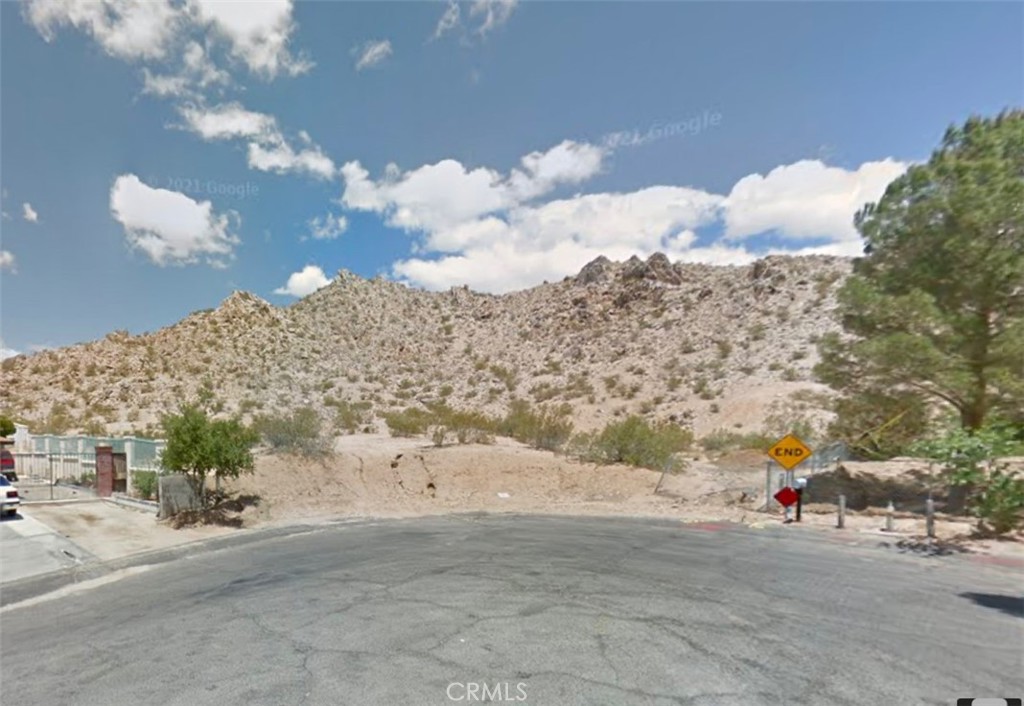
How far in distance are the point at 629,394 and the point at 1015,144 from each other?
30.6m

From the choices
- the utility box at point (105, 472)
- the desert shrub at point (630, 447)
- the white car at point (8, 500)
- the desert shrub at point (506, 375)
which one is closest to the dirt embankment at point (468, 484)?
the desert shrub at point (630, 447)

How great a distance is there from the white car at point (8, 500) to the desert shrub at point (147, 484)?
2681mm

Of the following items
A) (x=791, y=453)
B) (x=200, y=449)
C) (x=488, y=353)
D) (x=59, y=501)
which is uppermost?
(x=488, y=353)

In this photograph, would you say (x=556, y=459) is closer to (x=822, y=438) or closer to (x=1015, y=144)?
(x=822, y=438)

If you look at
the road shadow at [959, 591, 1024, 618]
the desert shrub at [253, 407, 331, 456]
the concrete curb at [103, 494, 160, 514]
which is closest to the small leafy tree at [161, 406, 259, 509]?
the concrete curb at [103, 494, 160, 514]

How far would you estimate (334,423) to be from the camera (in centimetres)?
2973

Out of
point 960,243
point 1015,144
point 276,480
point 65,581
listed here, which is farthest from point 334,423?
point 1015,144

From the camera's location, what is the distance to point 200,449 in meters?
14.2

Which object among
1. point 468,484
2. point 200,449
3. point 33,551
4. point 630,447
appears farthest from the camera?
point 630,447

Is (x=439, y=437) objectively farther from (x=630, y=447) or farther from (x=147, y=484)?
(x=147, y=484)

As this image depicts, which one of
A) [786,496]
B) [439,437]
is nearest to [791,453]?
[786,496]

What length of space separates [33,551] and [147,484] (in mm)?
4682

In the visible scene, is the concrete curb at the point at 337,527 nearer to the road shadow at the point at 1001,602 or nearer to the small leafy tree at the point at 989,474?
the small leafy tree at the point at 989,474

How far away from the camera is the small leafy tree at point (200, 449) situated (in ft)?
46.7
